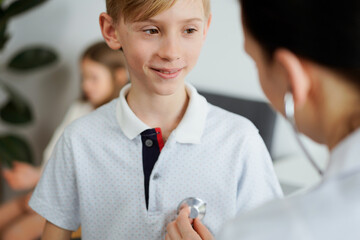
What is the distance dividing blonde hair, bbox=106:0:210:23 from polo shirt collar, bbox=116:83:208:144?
0.17m

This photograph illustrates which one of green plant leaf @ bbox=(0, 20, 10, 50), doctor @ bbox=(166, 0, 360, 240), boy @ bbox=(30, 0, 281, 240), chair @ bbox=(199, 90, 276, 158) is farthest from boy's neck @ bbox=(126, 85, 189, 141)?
green plant leaf @ bbox=(0, 20, 10, 50)

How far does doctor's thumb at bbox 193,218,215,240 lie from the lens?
793 mm

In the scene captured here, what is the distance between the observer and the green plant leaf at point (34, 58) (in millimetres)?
2566

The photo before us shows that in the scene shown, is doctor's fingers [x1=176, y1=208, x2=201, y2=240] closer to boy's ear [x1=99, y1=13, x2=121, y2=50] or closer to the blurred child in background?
boy's ear [x1=99, y1=13, x2=121, y2=50]

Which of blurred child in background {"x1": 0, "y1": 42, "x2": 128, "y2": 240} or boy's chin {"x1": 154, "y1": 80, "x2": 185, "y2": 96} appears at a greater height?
boy's chin {"x1": 154, "y1": 80, "x2": 185, "y2": 96}

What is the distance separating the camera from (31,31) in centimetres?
280

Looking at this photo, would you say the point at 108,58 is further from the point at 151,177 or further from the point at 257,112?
the point at 151,177

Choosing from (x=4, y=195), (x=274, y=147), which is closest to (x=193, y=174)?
(x=274, y=147)

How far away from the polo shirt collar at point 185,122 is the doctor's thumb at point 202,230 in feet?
0.50

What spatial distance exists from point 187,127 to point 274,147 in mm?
1296

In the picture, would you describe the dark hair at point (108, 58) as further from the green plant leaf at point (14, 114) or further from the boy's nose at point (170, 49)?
the boy's nose at point (170, 49)

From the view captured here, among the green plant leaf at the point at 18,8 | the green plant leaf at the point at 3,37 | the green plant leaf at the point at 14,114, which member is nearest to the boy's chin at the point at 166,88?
the green plant leaf at the point at 18,8

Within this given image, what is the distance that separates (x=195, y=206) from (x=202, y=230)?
5 cm

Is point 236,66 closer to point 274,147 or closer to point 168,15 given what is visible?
point 274,147
